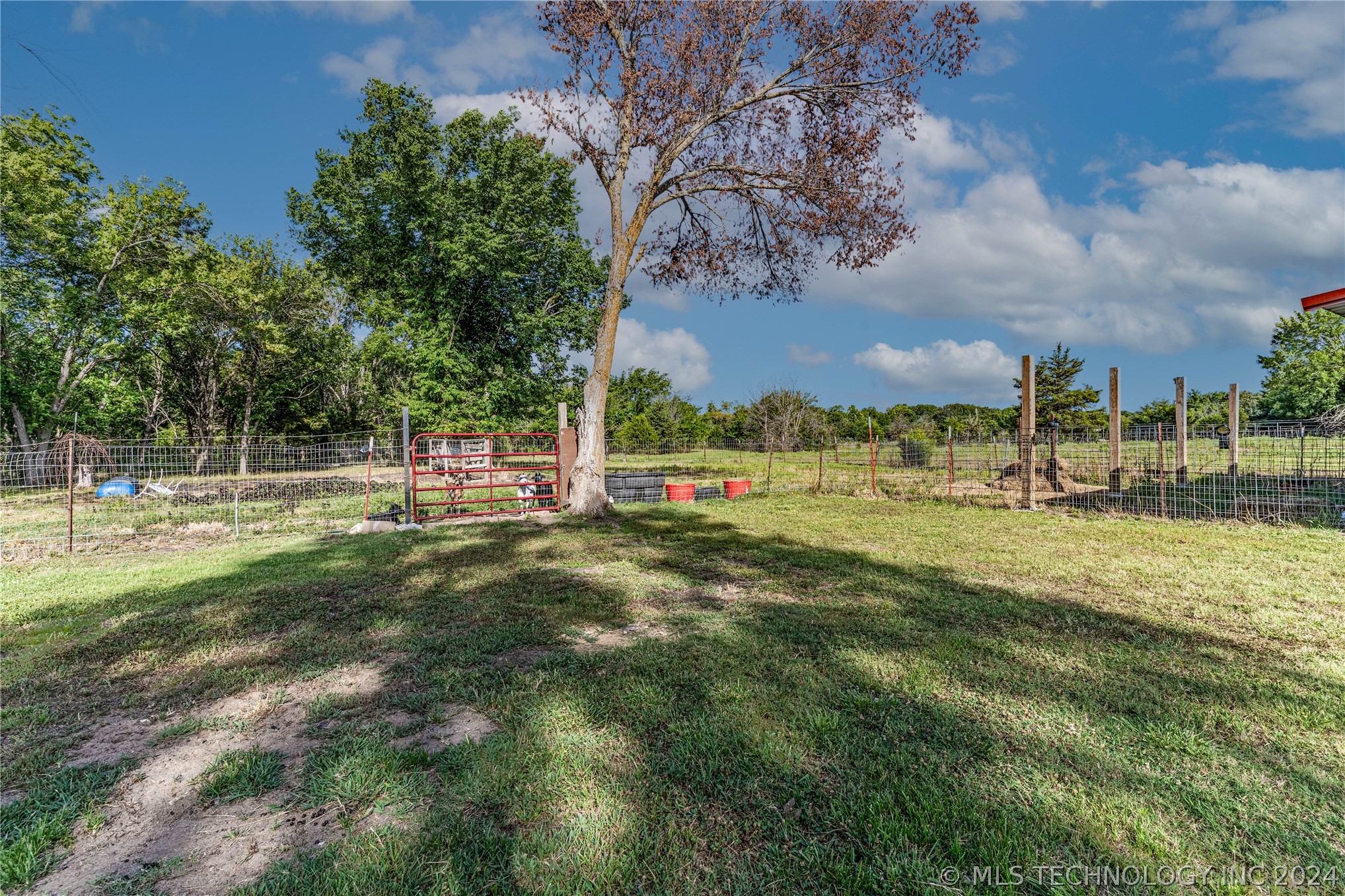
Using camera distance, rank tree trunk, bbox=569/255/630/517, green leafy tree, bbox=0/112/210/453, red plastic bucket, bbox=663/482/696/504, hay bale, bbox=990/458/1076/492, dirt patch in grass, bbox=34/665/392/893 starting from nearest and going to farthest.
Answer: dirt patch in grass, bbox=34/665/392/893
tree trunk, bbox=569/255/630/517
hay bale, bbox=990/458/1076/492
red plastic bucket, bbox=663/482/696/504
green leafy tree, bbox=0/112/210/453

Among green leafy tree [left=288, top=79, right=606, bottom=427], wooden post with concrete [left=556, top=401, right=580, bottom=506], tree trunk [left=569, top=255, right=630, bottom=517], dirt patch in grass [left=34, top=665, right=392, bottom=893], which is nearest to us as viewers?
dirt patch in grass [left=34, top=665, right=392, bottom=893]

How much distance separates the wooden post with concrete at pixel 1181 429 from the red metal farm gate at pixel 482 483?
1195 cm

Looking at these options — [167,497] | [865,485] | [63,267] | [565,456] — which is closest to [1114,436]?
[865,485]

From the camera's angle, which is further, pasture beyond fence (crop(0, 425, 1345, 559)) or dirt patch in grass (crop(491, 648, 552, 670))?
pasture beyond fence (crop(0, 425, 1345, 559))

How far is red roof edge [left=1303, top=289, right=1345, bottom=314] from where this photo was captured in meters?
7.20

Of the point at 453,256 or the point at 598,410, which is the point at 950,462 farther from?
the point at 453,256

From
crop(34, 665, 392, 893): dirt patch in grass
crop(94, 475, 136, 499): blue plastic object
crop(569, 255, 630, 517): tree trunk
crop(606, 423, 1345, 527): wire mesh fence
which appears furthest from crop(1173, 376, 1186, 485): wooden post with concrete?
crop(94, 475, 136, 499): blue plastic object

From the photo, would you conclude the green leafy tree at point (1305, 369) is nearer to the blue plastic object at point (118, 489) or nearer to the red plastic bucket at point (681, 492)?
the red plastic bucket at point (681, 492)

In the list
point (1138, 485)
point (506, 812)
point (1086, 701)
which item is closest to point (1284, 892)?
point (1086, 701)

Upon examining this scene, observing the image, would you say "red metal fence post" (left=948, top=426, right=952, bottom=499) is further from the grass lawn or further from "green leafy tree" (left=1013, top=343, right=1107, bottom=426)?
"green leafy tree" (left=1013, top=343, right=1107, bottom=426)

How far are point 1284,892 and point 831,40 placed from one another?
43.3ft

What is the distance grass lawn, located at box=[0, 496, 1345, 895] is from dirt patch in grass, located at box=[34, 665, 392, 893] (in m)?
0.03

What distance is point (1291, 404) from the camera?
33094mm

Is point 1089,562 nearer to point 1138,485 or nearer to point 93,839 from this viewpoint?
point 1138,485
